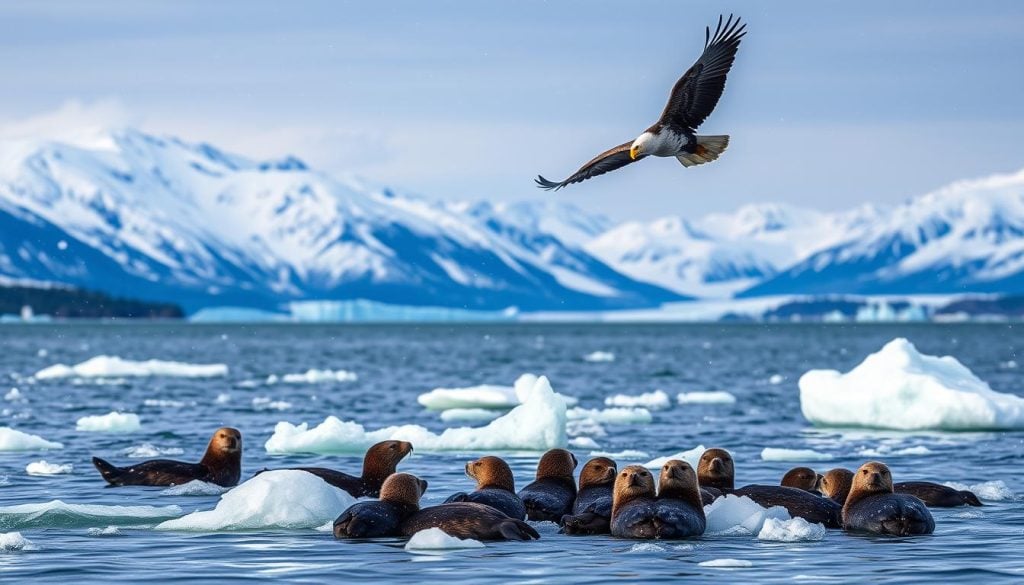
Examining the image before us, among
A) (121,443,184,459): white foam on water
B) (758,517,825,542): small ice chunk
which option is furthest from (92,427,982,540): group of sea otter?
(121,443,184,459): white foam on water

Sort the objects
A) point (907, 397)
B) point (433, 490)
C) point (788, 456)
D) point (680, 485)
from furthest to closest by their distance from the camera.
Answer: point (907, 397) < point (788, 456) < point (433, 490) < point (680, 485)

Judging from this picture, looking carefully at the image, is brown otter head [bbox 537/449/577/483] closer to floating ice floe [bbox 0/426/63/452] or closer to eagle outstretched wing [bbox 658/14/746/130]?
eagle outstretched wing [bbox 658/14/746/130]

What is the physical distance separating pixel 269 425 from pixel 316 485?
63.6 ft

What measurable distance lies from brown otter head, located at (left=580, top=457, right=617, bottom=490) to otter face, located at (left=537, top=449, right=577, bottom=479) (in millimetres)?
731

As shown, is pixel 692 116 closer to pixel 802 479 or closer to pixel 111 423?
pixel 802 479

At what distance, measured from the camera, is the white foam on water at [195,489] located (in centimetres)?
2367

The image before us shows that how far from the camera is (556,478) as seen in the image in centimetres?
2145

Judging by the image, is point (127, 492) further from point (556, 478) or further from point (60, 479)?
point (556, 478)

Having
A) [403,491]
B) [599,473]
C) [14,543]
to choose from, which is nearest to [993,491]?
[599,473]

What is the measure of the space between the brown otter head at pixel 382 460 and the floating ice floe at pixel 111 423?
15370 millimetres

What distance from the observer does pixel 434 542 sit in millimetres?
17547

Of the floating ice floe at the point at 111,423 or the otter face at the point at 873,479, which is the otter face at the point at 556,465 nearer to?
the otter face at the point at 873,479

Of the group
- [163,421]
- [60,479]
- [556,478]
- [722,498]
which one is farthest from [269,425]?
[722,498]

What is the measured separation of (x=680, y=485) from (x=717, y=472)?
2977mm
